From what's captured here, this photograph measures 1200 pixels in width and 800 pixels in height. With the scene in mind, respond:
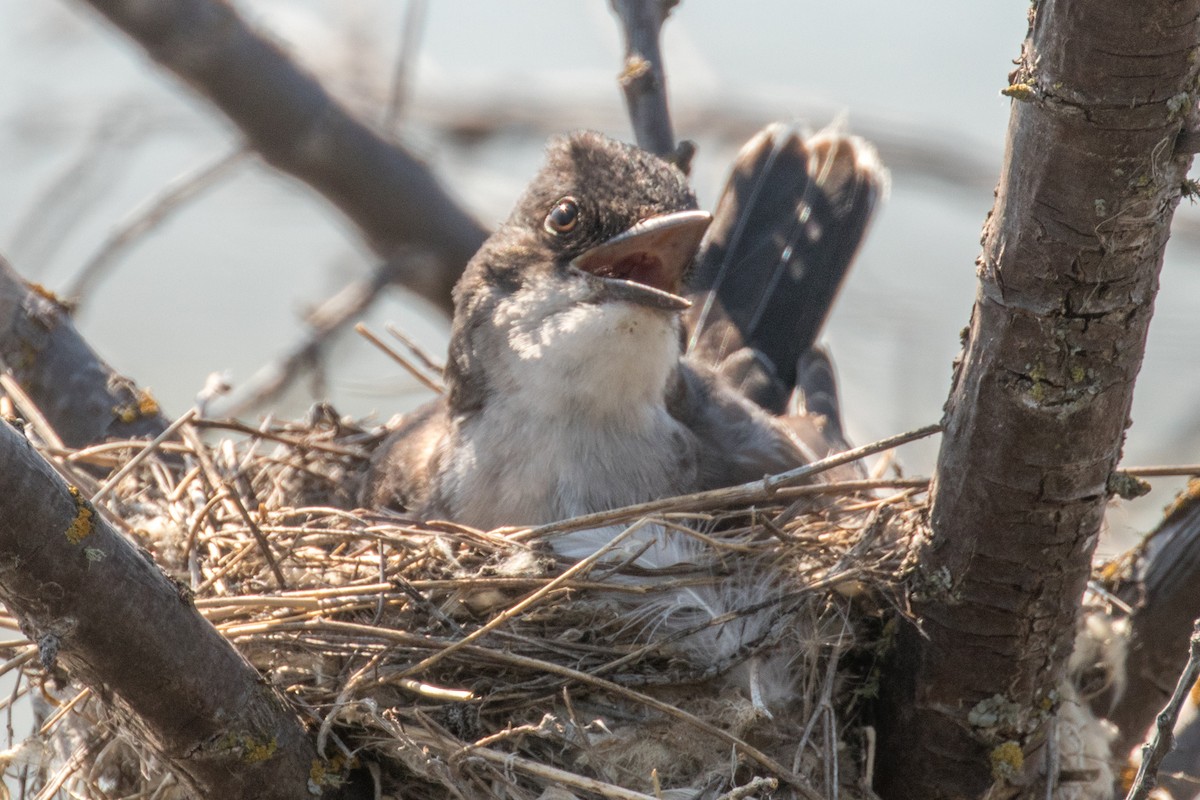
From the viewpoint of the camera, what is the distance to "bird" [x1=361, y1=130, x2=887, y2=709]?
10.1 ft

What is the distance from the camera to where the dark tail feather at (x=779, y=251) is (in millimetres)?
4414

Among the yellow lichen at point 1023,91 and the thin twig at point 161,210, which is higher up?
the thin twig at point 161,210

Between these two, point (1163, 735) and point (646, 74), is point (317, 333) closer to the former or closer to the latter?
point (646, 74)

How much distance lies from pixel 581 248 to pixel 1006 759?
1514 mm

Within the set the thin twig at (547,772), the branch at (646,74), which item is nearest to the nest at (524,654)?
the thin twig at (547,772)

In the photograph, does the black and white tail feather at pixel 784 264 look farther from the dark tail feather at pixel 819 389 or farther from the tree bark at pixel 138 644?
the tree bark at pixel 138 644

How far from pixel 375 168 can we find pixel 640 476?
2.06 m

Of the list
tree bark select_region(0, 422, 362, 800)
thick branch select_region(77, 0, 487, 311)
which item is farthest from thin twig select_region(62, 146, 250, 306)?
tree bark select_region(0, 422, 362, 800)

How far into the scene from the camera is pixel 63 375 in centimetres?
345

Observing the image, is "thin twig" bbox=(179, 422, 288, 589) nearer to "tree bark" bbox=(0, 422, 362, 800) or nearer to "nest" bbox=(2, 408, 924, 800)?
"nest" bbox=(2, 408, 924, 800)

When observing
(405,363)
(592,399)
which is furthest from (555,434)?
(405,363)

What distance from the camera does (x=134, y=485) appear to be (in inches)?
137

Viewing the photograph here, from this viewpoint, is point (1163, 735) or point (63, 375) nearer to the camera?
point (1163, 735)

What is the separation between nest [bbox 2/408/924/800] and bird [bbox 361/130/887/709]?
76 millimetres
